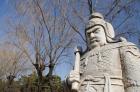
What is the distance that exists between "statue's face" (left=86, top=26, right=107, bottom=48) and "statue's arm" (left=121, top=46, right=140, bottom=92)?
37cm

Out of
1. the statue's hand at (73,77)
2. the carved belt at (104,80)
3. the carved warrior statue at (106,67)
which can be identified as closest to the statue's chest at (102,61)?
the carved warrior statue at (106,67)

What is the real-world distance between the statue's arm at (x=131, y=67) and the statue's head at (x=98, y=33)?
1.22ft

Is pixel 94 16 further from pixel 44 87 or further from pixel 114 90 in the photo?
pixel 44 87

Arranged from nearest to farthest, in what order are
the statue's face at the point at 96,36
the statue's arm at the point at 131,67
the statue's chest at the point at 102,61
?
the statue's arm at the point at 131,67
the statue's chest at the point at 102,61
the statue's face at the point at 96,36

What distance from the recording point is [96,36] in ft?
14.4

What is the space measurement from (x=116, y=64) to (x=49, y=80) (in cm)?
1126

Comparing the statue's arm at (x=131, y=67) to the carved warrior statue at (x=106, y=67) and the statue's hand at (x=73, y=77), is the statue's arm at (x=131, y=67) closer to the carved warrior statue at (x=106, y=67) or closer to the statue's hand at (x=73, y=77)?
the carved warrior statue at (x=106, y=67)

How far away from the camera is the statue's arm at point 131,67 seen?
12.7 ft

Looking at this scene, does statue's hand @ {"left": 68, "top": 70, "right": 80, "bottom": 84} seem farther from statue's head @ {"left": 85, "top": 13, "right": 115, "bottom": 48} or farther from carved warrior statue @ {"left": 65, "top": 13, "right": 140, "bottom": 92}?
statue's head @ {"left": 85, "top": 13, "right": 115, "bottom": 48}

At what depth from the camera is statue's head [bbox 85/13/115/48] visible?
4367 millimetres

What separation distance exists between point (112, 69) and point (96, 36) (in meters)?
0.60

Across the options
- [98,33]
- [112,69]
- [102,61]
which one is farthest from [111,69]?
[98,33]

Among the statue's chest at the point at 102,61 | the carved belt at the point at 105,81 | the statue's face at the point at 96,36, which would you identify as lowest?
the carved belt at the point at 105,81

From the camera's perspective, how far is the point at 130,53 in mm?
4070
